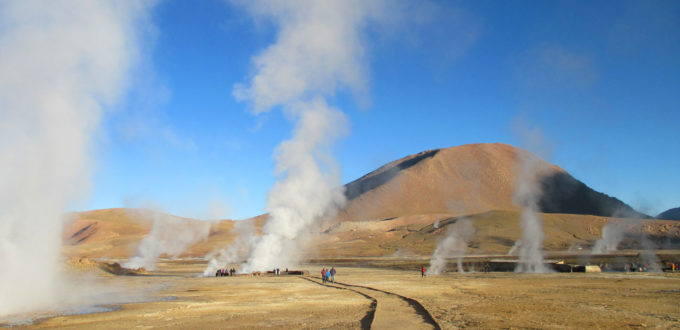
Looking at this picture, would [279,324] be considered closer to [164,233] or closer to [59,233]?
[59,233]

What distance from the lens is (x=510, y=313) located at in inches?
856

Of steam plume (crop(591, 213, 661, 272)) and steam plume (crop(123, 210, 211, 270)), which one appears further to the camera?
steam plume (crop(123, 210, 211, 270))

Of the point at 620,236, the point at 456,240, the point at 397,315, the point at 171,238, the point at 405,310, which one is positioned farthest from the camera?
the point at 171,238

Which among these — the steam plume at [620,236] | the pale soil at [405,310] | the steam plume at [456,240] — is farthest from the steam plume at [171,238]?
the steam plume at [620,236]

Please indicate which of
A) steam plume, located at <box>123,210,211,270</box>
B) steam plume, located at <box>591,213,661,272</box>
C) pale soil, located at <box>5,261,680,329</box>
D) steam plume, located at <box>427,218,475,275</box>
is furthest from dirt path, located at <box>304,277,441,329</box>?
steam plume, located at <box>123,210,211,270</box>

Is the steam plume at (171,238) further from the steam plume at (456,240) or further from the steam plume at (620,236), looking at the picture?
the steam plume at (620,236)

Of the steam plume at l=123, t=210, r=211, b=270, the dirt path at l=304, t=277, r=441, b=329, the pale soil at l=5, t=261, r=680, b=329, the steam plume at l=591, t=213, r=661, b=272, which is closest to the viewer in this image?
the dirt path at l=304, t=277, r=441, b=329

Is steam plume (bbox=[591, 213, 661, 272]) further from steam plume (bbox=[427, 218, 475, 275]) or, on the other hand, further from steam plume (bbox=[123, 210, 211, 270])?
steam plume (bbox=[123, 210, 211, 270])

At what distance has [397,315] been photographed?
2114 cm

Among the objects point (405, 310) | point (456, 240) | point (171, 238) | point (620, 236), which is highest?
point (171, 238)

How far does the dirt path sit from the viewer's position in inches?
730

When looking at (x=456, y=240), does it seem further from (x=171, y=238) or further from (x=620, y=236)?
(x=171, y=238)

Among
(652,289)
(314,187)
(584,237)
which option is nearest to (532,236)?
(584,237)

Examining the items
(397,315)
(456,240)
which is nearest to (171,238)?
(456,240)
